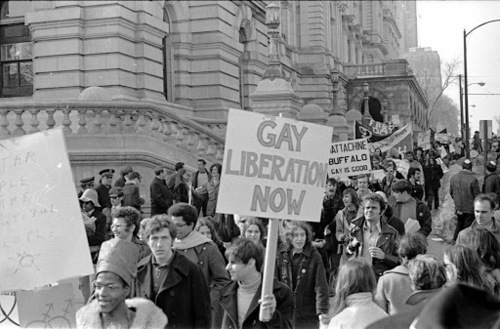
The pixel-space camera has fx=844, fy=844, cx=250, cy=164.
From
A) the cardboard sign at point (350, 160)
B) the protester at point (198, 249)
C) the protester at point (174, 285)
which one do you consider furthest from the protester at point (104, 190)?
the protester at point (174, 285)

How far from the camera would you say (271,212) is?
5.36 m

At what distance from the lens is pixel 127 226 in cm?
716

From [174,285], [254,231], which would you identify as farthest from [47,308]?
[254,231]

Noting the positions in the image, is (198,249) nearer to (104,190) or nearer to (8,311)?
(8,311)

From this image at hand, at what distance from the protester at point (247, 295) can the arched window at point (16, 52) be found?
17834 millimetres

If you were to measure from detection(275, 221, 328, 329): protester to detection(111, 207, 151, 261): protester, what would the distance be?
1.16 meters

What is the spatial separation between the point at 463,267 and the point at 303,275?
183cm

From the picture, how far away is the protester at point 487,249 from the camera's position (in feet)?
20.1

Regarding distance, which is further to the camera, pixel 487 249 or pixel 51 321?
pixel 487 249

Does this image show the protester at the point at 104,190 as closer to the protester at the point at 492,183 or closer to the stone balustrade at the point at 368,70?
the protester at the point at 492,183

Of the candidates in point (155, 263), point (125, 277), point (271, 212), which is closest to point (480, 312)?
point (125, 277)

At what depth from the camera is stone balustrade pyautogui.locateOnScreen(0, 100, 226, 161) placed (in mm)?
16953

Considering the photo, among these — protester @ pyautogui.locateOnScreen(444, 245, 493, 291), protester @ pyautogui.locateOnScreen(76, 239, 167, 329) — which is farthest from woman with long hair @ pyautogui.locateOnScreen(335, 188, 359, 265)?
protester @ pyautogui.locateOnScreen(76, 239, 167, 329)

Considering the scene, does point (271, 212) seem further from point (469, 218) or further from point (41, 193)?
point (469, 218)
